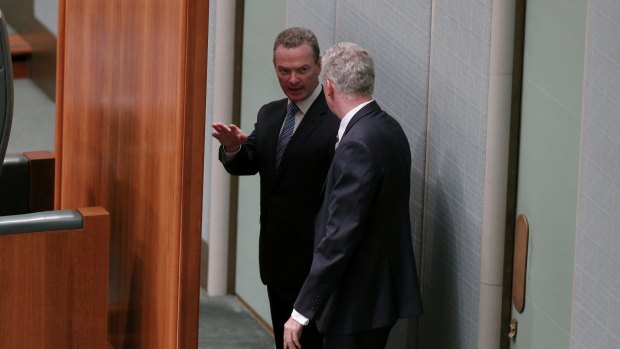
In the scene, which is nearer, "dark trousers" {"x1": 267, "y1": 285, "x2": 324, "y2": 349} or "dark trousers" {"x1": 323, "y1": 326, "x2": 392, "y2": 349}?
"dark trousers" {"x1": 323, "y1": 326, "x2": 392, "y2": 349}

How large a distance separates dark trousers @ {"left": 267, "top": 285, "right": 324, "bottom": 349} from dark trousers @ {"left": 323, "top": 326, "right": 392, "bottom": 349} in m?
0.32

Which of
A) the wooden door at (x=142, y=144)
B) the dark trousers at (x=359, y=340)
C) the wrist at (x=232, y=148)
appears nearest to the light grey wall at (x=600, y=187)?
the dark trousers at (x=359, y=340)

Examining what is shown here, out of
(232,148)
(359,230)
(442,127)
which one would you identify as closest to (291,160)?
(232,148)

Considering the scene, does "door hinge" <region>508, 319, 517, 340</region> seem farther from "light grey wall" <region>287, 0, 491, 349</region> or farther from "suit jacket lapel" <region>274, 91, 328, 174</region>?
"suit jacket lapel" <region>274, 91, 328, 174</region>

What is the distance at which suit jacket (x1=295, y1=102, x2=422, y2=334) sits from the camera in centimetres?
300

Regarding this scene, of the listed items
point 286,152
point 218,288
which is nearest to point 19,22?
point 218,288

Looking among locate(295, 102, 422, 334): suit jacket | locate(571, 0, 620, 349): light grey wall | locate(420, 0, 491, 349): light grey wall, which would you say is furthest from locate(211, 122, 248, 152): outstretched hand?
locate(571, 0, 620, 349): light grey wall

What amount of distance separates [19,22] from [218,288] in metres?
2.74

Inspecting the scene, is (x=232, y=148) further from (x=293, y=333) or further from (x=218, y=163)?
(x=218, y=163)

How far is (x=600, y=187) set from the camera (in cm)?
274

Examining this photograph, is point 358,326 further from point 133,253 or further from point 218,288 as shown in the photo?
point 218,288

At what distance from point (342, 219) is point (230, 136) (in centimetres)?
60

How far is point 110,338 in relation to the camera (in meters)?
3.37

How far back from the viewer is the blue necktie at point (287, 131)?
11.7 feet
